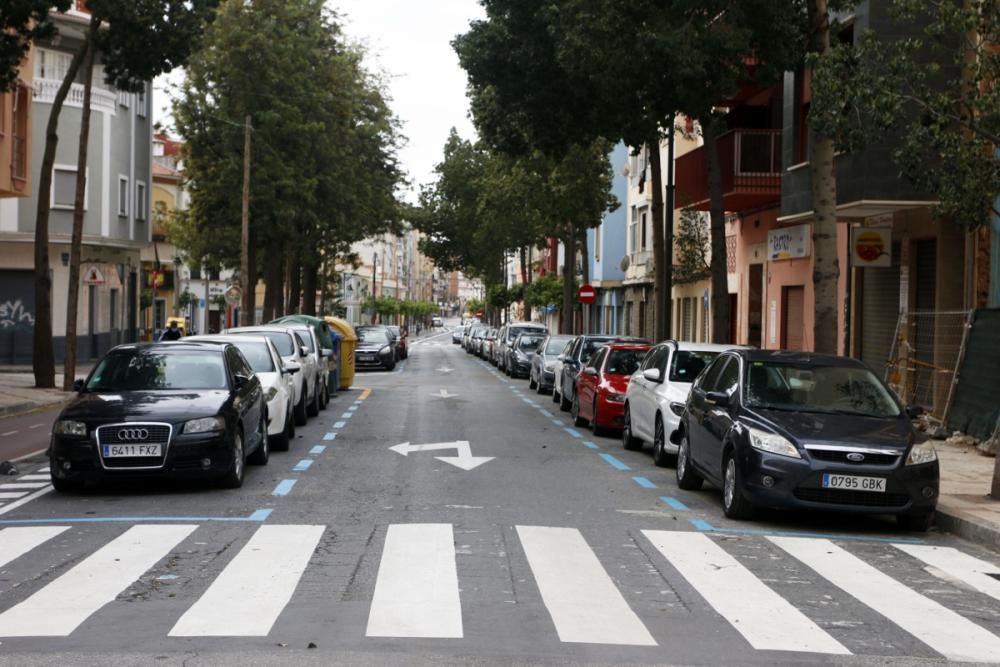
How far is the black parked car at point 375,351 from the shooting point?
154 feet

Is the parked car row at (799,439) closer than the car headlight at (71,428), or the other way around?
the parked car row at (799,439)

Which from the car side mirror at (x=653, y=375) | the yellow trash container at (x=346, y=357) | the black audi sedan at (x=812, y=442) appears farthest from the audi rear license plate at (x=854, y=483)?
Answer: the yellow trash container at (x=346, y=357)

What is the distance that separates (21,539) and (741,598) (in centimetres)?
552

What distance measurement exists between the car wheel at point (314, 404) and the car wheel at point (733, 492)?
12531mm

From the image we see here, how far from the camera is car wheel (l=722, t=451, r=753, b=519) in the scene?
455 inches

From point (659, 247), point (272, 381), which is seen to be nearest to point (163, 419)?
point (272, 381)

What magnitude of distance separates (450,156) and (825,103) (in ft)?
201

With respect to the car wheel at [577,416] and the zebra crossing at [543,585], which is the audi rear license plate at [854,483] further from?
the car wheel at [577,416]

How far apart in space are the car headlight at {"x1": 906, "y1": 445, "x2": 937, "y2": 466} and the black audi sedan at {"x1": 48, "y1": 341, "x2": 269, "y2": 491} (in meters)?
6.30

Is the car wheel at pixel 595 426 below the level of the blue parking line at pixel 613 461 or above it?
above

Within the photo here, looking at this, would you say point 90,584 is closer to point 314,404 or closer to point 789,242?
point 314,404

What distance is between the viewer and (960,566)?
32.8ft

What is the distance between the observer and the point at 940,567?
32.5 ft

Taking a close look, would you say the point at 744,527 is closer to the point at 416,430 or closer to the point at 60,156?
the point at 416,430
